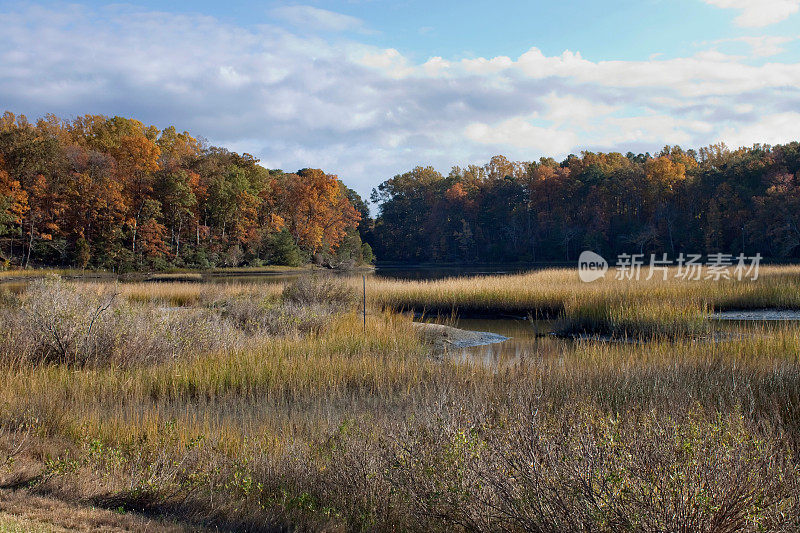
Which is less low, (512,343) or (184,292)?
(184,292)

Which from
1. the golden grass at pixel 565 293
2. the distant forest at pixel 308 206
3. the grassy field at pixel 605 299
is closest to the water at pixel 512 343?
the grassy field at pixel 605 299

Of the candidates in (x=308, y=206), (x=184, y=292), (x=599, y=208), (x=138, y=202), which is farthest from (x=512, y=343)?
(x=599, y=208)

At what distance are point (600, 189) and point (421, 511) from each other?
62.7m

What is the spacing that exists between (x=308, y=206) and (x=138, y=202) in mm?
17562

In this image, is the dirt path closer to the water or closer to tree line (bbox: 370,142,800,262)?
the water

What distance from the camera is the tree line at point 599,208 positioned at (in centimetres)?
4756

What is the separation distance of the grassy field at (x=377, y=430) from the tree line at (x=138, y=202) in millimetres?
37471

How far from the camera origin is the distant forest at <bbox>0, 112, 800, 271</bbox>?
146 feet

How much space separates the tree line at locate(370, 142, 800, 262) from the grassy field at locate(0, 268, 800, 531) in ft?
145

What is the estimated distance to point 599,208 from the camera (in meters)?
63.7

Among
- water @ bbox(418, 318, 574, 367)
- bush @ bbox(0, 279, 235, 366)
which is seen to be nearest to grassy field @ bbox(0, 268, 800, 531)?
bush @ bbox(0, 279, 235, 366)

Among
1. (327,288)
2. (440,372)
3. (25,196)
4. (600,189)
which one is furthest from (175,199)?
(440,372)

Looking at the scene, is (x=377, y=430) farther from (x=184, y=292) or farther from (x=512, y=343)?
(x=184, y=292)

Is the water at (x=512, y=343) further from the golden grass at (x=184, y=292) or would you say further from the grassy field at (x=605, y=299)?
the golden grass at (x=184, y=292)
